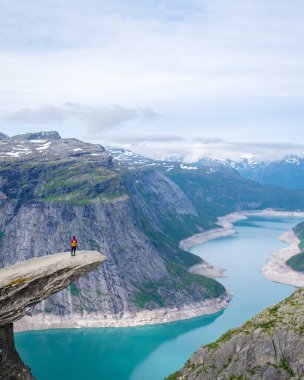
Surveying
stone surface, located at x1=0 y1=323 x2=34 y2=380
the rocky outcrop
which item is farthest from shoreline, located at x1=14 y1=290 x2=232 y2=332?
stone surface, located at x1=0 y1=323 x2=34 y2=380

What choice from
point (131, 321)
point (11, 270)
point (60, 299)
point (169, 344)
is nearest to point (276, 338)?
point (11, 270)

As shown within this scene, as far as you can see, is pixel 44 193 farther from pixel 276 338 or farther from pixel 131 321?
pixel 276 338

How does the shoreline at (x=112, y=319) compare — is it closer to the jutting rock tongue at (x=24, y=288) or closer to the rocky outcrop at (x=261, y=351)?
the rocky outcrop at (x=261, y=351)

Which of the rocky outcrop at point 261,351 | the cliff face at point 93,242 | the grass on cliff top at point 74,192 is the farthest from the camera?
the grass on cliff top at point 74,192

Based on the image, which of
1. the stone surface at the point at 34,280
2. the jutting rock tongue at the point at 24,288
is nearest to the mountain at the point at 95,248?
the jutting rock tongue at the point at 24,288

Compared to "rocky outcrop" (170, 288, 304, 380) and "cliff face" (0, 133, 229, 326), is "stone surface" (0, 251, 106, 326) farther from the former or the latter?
"cliff face" (0, 133, 229, 326)

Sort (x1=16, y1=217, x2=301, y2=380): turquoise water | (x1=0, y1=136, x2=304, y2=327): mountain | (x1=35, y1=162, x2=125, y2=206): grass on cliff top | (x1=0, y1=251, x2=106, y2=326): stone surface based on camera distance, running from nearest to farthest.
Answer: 1. (x1=0, y1=251, x2=106, y2=326): stone surface
2. (x1=16, y1=217, x2=301, y2=380): turquoise water
3. (x1=0, y1=136, x2=304, y2=327): mountain
4. (x1=35, y1=162, x2=125, y2=206): grass on cliff top

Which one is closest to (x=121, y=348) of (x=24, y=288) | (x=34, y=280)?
(x=34, y=280)
